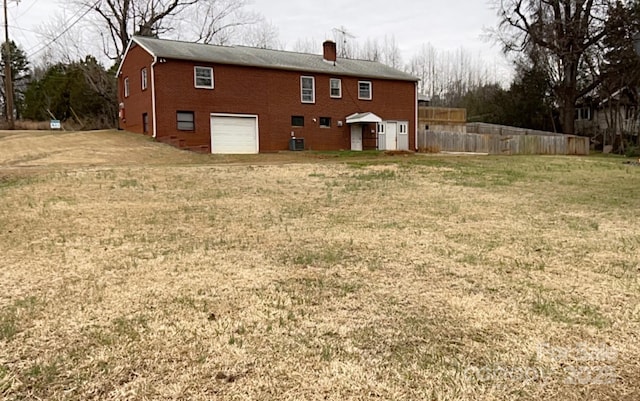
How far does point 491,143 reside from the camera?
2938 centimetres

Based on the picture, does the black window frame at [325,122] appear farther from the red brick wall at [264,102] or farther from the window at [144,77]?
the window at [144,77]

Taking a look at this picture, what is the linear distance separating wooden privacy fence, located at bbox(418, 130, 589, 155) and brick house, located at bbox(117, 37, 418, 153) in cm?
150

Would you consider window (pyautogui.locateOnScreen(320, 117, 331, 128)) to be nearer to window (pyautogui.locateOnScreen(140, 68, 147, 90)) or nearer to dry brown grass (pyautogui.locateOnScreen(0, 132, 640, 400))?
window (pyautogui.locateOnScreen(140, 68, 147, 90))

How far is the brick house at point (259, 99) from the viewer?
22172mm

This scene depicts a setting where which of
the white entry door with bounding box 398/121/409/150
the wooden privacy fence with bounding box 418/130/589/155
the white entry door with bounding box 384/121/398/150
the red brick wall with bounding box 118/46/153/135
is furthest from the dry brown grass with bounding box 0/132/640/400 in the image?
the wooden privacy fence with bounding box 418/130/589/155

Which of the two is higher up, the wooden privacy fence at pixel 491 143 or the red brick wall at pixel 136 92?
the red brick wall at pixel 136 92

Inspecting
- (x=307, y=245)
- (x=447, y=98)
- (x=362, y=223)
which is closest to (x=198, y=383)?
(x=307, y=245)

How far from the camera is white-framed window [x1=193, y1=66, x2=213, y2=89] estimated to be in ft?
73.8

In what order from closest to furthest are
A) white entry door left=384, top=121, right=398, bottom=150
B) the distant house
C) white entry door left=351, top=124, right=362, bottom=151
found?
white entry door left=351, top=124, right=362, bottom=151 < white entry door left=384, top=121, right=398, bottom=150 < the distant house

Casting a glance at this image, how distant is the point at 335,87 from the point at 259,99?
4.74 meters

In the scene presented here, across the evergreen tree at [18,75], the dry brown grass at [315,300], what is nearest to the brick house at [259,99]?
the dry brown grass at [315,300]

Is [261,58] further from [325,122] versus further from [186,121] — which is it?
[186,121]

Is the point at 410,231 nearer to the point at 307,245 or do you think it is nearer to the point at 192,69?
the point at 307,245

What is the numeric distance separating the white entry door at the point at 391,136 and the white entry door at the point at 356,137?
165 centimetres
